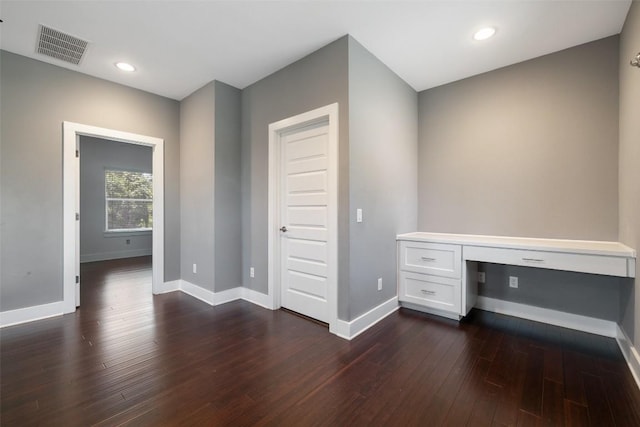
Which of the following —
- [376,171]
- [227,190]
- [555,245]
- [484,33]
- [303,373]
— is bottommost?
[303,373]

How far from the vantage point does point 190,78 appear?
344cm

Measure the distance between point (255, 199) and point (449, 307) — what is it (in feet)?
8.31

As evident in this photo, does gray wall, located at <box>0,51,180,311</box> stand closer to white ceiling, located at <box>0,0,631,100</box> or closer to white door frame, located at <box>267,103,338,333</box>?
white ceiling, located at <box>0,0,631,100</box>

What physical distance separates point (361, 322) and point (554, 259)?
1760 mm

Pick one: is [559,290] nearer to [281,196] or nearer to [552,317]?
[552,317]

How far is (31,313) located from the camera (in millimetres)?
2910

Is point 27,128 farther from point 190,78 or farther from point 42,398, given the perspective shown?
point 42,398

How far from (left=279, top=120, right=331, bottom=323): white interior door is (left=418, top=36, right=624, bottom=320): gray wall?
165cm

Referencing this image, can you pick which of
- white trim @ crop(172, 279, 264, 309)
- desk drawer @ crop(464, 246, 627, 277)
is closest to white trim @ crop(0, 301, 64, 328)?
white trim @ crop(172, 279, 264, 309)

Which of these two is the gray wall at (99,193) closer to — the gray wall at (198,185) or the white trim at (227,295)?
the gray wall at (198,185)

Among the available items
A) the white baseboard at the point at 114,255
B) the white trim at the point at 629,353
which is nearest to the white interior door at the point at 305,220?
the white trim at the point at 629,353

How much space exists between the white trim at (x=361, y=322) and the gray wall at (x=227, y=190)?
1630 mm

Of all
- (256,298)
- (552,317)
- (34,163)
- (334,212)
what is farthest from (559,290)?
(34,163)

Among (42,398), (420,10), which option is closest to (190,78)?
(420,10)
